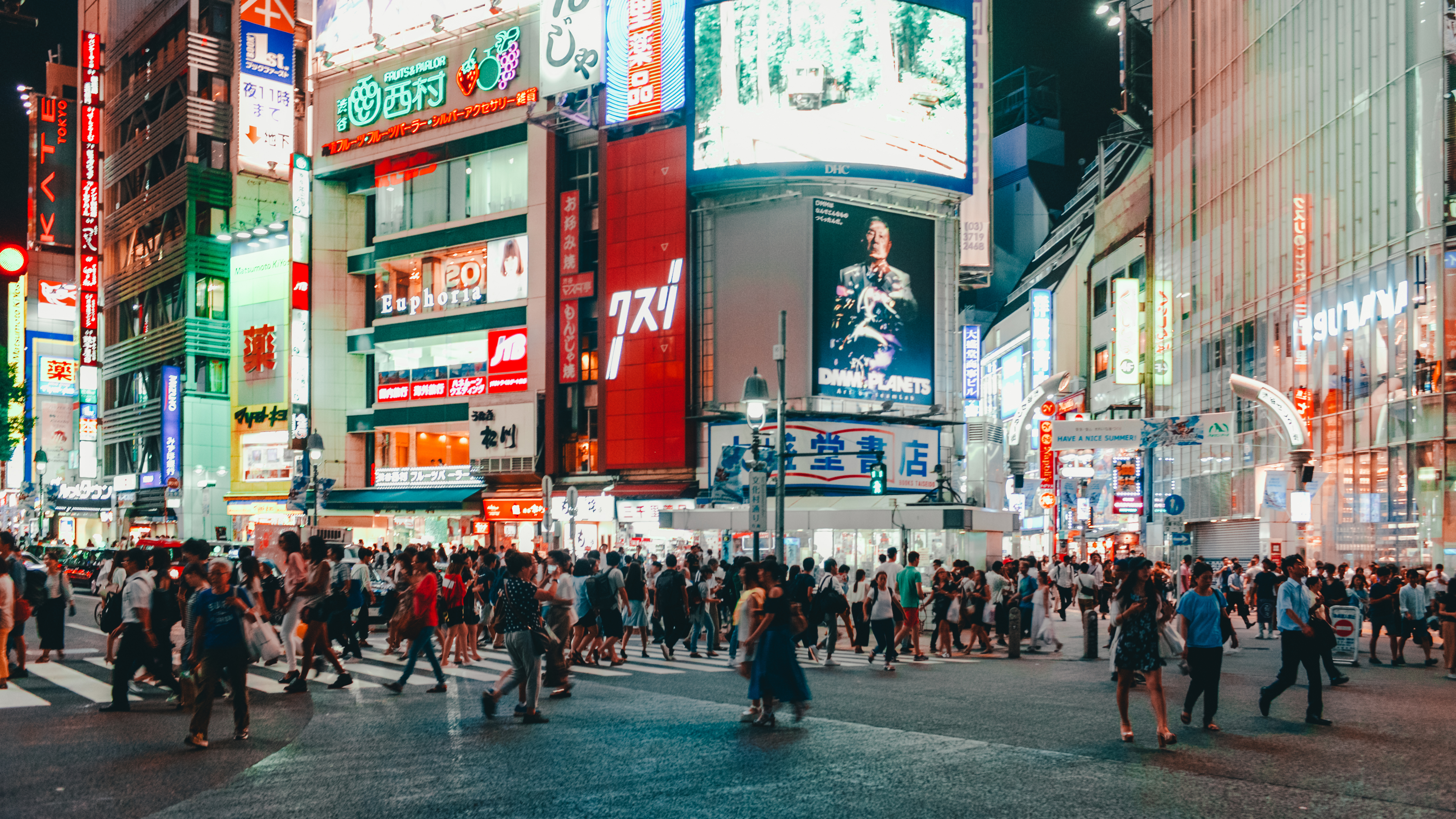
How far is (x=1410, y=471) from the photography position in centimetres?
3259

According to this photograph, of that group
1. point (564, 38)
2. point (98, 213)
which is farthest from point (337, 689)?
point (98, 213)

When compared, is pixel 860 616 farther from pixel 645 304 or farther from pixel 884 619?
pixel 645 304

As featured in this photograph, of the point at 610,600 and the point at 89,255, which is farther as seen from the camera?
the point at 89,255

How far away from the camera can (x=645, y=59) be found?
4856 cm

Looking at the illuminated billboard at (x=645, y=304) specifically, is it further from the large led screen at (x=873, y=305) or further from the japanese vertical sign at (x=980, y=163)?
the japanese vertical sign at (x=980, y=163)

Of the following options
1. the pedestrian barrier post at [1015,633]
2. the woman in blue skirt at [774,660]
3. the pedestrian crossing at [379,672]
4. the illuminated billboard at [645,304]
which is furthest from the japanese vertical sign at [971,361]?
the woman in blue skirt at [774,660]

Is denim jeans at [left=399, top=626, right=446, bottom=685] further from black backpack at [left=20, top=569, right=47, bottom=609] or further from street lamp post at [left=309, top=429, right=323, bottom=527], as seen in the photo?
street lamp post at [left=309, top=429, right=323, bottom=527]

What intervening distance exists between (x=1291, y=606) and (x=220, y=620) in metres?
10.6

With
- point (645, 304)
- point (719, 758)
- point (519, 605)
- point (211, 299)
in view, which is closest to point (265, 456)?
point (211, 299)

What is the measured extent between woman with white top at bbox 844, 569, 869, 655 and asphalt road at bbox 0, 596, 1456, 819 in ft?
21.6

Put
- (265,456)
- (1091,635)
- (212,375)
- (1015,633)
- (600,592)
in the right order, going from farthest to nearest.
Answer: (212,375) → (265,456) → (1015,633) → (1091,635) → (600,592)

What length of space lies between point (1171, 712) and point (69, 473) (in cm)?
8235

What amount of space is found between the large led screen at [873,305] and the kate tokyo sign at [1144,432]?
11.8 meters

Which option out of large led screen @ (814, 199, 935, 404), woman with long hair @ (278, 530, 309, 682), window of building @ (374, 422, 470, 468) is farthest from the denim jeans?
window of building @ (374, 422, 470, 468)
